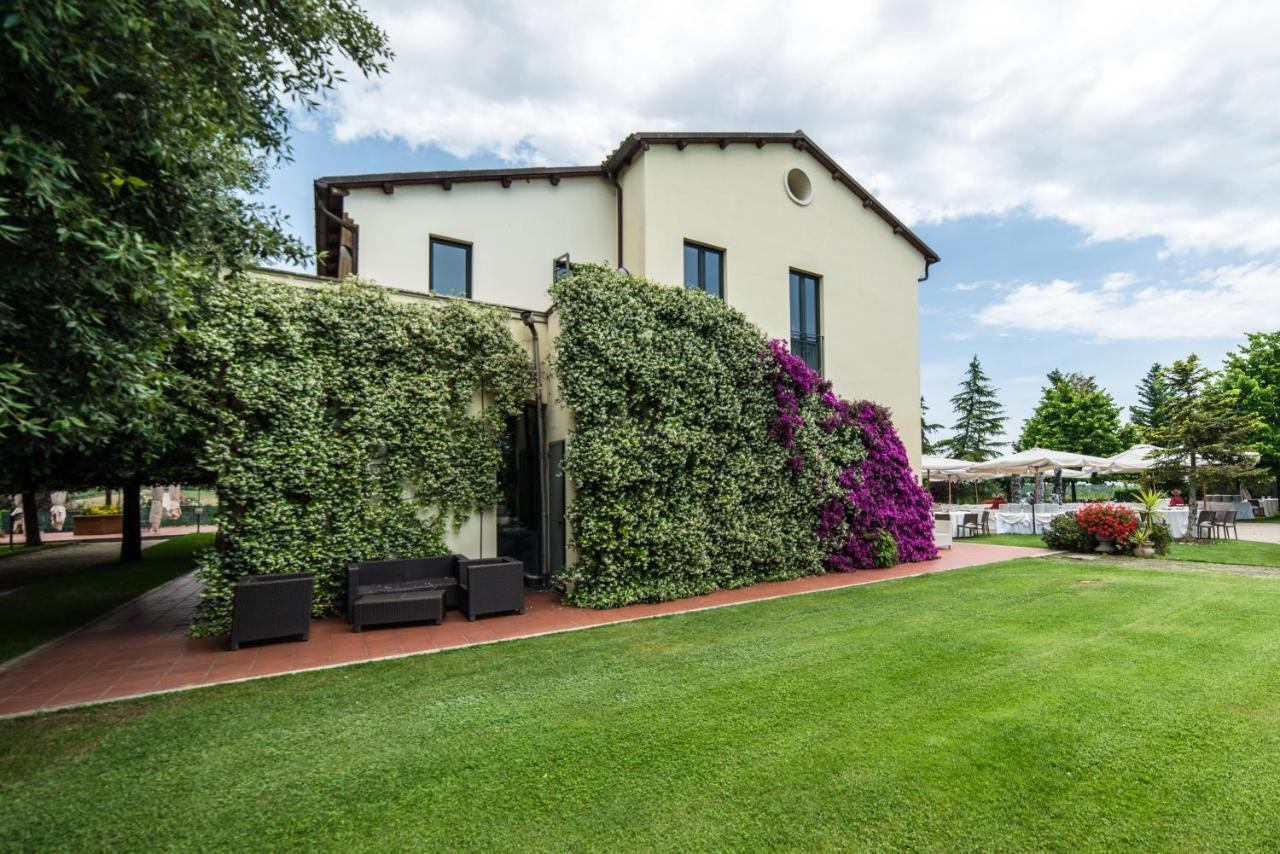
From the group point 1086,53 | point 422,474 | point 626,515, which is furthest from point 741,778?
point 1086,53

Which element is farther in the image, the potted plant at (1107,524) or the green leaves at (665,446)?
the potted plant at (1107,524)

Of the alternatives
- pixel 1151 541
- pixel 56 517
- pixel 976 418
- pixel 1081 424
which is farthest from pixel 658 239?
pixel 976 418

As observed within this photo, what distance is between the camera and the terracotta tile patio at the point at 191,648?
5094 mm

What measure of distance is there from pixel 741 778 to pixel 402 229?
1025 cm

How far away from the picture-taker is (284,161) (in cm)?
557

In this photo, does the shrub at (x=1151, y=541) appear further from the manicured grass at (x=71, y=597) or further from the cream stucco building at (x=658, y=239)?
the manicured grass at (x=71, y=597)

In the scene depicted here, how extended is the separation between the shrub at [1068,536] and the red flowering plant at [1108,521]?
146 millimetres

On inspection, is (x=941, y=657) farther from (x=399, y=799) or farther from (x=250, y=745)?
(x=250, y=745)

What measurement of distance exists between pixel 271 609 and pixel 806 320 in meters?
11.4

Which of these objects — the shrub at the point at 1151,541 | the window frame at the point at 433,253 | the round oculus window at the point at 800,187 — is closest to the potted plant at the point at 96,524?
the window frame at the point at 433,253

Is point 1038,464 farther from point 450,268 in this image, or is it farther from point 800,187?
point 450,268

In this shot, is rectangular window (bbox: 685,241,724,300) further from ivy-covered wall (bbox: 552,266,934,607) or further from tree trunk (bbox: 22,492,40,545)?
tree trunk (bbox: 22,492,40,545)

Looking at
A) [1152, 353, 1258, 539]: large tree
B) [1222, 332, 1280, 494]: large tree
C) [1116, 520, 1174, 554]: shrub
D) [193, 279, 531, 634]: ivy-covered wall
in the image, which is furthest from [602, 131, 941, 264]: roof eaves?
[1222, 332, 1280, 494]: large tree

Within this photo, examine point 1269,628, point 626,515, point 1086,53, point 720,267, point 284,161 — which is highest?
point 1086,53
